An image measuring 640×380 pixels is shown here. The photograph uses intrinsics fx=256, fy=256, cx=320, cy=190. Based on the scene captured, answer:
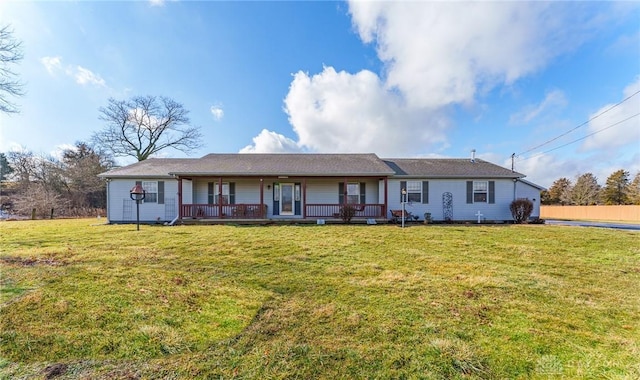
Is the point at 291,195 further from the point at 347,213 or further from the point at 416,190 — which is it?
the point at 416,190

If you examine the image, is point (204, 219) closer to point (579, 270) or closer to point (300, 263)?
point (300, 263)

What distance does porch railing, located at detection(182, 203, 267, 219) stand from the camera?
1338 cm

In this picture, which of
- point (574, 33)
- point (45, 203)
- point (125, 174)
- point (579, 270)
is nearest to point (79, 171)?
point (45, 203)

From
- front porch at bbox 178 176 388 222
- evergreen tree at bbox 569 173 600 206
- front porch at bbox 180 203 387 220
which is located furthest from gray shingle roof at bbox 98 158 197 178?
evergreen tree at bbox 569 173 600 206

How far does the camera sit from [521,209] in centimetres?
1375

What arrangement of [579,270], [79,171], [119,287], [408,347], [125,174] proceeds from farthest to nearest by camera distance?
1. [79,171]
2. [125,174]
3. [579,270]
4. [119,287]
5. [408,347]

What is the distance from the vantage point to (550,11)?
34.4 feet

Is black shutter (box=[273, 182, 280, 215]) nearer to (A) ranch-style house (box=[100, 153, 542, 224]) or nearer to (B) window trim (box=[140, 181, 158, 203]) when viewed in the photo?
(A) ranch-style house (box=[100, 153, 542, 224])

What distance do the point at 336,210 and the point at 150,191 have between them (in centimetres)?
1041

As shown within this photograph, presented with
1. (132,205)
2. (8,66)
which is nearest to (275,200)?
(132,205)

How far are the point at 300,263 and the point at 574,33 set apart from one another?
17.5 metres

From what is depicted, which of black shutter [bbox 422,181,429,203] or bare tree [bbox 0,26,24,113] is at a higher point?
bare tree [bbox 0,26,24,113]

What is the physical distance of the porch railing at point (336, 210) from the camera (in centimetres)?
1375

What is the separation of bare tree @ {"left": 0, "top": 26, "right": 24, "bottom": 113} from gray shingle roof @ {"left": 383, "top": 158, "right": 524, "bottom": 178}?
18.2m
